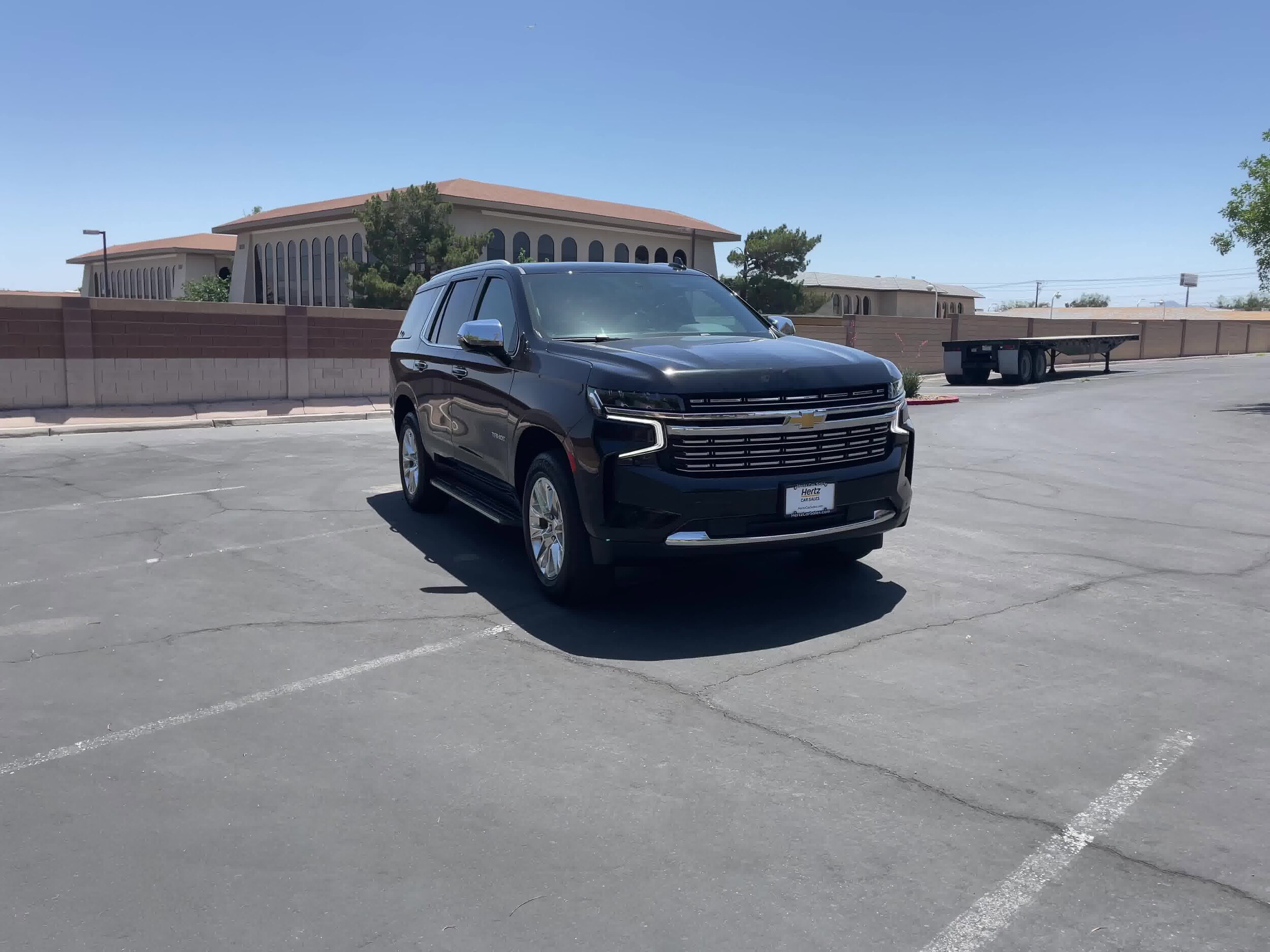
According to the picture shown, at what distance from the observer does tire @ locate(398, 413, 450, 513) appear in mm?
9555

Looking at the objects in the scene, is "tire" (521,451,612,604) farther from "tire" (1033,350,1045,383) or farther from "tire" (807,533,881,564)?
"tire" (1033,350,1045,383)

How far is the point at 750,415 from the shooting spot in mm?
5945

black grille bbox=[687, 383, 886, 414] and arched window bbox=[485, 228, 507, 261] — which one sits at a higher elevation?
arched window bbox=[485, 228, 507, 261]

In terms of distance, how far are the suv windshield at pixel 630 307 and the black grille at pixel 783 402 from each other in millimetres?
1383

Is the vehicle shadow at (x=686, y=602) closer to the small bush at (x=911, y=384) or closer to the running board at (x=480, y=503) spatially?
the running board at (x=480, y=503)

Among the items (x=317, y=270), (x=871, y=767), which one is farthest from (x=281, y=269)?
(x=871, y=767)

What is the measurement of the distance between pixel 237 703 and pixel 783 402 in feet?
10.4

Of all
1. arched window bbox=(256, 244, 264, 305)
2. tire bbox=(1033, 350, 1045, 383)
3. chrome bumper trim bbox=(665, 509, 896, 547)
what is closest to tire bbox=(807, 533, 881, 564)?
chrome bumper trim bbox=(665, 509, 896, 547)

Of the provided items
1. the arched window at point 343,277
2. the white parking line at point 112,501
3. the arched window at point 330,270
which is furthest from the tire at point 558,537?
the arched window at point 330,270

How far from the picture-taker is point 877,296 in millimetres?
90750

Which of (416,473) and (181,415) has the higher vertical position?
(416,473)

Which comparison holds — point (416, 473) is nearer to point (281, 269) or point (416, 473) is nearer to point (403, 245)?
point (403, 245)

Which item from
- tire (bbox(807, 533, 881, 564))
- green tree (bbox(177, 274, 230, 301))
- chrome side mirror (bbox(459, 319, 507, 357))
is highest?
green tree (bbox(177, 274, 230, 301))

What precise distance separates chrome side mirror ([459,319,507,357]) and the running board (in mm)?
1069
